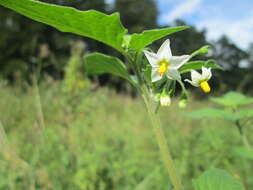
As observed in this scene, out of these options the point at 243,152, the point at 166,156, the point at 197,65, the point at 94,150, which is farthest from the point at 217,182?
the point at 94,150

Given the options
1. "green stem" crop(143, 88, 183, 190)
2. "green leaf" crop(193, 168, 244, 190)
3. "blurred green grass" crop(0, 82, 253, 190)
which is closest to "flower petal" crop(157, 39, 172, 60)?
"green stem" crop(143, 88, 183, 190)

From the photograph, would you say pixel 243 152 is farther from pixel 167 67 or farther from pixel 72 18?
pixel 72 18

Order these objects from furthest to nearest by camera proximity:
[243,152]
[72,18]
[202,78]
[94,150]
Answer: [94,150]
[243,152]
[202,78]
[72,18]

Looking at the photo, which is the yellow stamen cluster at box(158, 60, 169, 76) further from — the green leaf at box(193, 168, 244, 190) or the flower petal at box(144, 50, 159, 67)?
the green leaf at box(193, 168, 244, 190)

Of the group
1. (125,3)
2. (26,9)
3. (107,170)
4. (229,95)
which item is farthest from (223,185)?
(125,3)

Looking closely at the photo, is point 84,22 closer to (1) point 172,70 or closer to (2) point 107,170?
(1) point 172,70

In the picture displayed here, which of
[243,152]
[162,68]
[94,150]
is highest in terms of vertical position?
[94,150]
